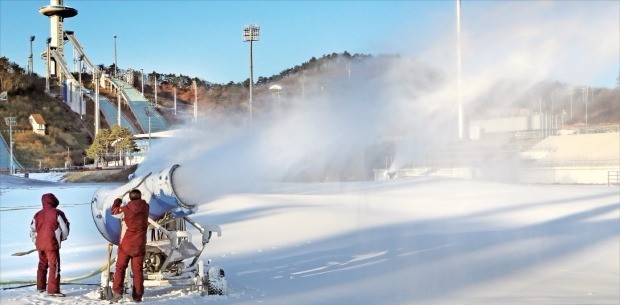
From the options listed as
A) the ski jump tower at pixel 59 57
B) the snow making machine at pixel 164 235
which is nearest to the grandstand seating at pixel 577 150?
the snow making machine at pixel 164 235

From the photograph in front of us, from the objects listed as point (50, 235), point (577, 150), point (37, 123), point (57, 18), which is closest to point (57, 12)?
point (57, 18)

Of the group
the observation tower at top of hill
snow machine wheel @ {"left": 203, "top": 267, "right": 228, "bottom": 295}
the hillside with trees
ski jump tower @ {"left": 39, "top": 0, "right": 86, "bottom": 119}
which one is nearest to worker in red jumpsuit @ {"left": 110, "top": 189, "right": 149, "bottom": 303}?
snow machine wheel @ {"left": 203, "top": 267, "right": 228, "bottom": 295}

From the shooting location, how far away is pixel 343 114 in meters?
11.4

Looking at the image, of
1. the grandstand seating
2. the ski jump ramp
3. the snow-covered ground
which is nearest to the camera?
the snow-covered ground

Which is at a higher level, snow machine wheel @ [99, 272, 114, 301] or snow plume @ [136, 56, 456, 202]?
snow plume @ [136, 56, 456, 202]

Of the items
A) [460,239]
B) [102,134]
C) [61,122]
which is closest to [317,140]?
[460,239]

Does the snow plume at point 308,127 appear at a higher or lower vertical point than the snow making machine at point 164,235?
higher

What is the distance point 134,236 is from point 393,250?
197 inches

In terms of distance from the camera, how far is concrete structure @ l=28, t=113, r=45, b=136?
31723mm

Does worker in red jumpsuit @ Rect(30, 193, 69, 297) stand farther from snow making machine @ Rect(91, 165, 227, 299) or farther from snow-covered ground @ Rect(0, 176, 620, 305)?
snow making machine @ Rect(91, 165, 227, 299)

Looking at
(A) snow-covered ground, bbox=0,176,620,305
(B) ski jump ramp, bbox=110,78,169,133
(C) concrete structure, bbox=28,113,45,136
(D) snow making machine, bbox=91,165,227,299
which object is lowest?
(A) snow-covered ground, bbox=0,176,620,305

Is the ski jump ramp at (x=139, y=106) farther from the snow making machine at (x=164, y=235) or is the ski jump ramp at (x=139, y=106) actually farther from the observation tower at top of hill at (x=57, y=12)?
the snow making machine at (x=164, y=235)

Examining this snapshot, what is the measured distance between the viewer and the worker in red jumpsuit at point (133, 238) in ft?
19.0

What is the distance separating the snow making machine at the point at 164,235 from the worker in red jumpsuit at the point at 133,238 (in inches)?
9.0
